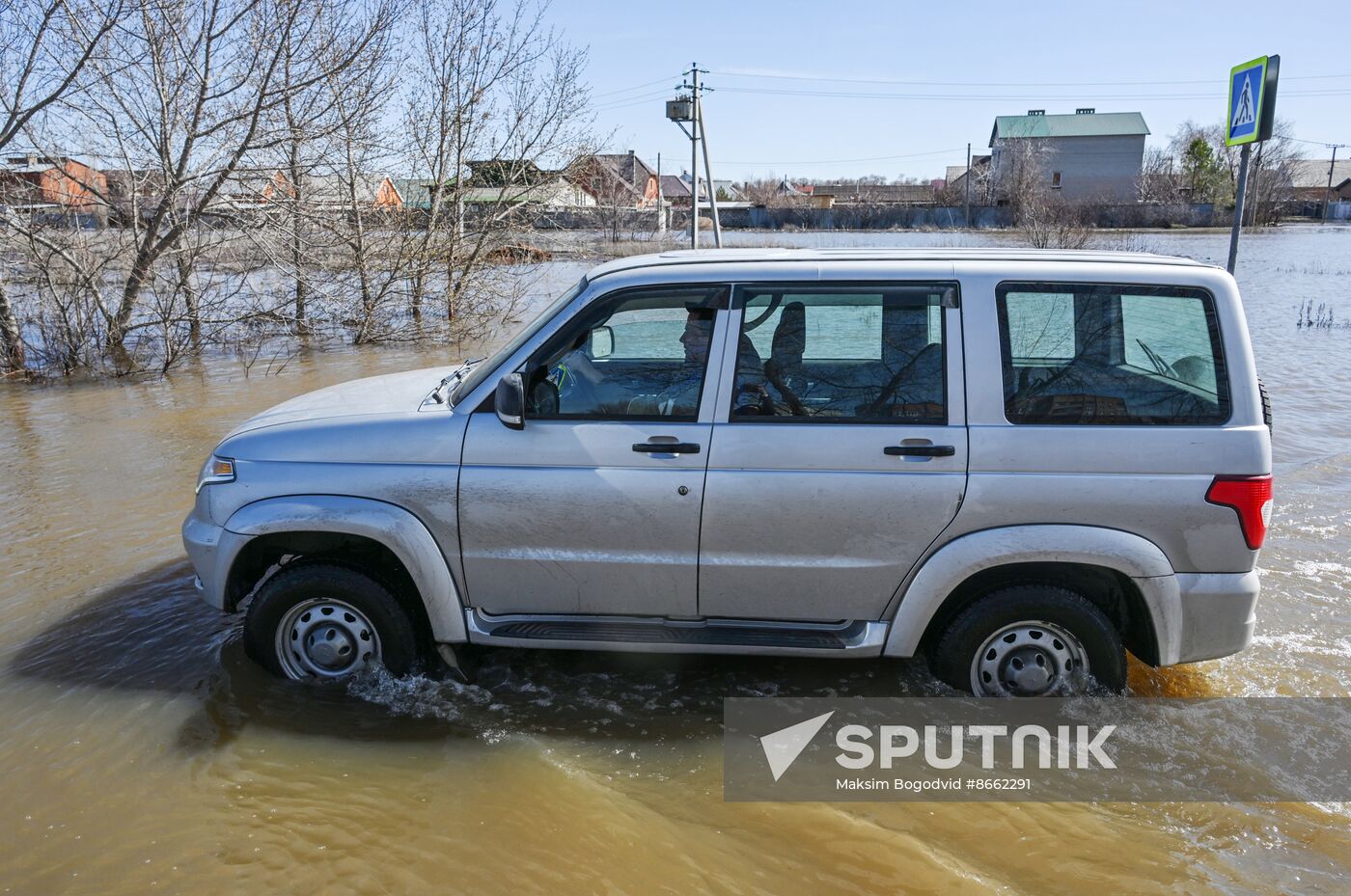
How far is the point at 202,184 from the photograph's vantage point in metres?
13.0

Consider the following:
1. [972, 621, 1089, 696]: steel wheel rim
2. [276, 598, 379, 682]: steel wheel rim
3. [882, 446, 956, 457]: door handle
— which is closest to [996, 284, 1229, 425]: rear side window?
[882, 446, 956, 457]: door handle

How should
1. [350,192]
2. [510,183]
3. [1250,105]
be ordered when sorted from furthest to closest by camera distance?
[510,183] → [350,192] → [1250,105]

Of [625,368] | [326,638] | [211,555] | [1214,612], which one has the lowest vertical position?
[326,638]

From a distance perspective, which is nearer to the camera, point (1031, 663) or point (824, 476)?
point (824, 476)

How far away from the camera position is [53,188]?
41.4 ft

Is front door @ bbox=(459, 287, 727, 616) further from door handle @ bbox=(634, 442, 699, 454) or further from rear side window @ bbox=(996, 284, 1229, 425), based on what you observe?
rear side window @ bbox=(996, 284, 1229, 425)

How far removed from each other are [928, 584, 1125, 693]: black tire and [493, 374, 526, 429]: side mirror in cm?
206

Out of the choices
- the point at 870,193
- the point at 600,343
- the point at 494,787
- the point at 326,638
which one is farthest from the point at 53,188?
the point at 870,193

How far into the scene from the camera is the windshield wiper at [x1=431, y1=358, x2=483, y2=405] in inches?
173

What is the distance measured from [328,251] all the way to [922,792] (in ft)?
43.8

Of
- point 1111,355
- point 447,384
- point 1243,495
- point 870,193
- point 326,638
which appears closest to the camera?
point 1243,495

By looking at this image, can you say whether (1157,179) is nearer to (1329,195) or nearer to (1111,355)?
(1329,195)

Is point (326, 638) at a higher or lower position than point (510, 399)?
lower

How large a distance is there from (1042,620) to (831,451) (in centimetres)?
117
